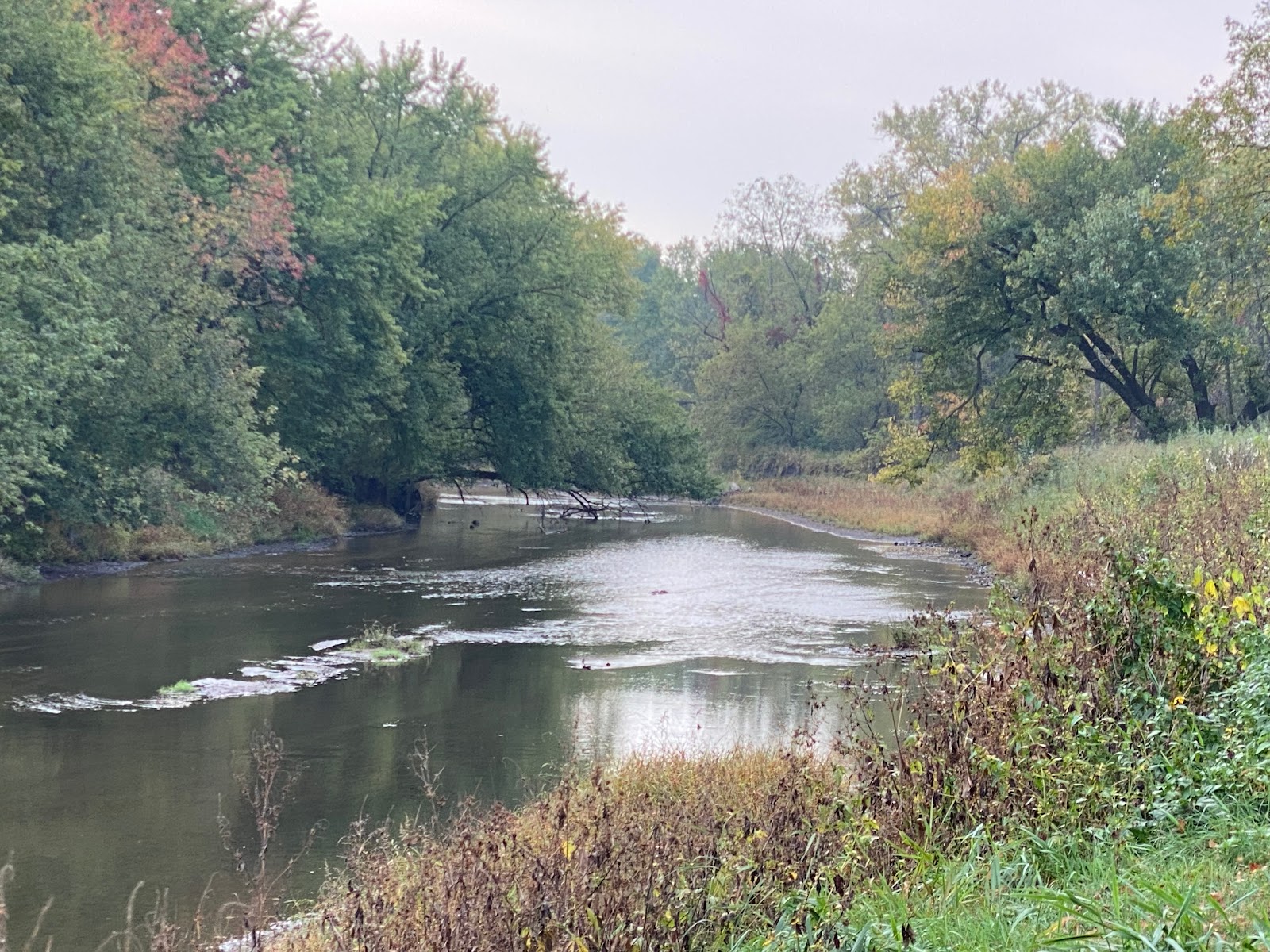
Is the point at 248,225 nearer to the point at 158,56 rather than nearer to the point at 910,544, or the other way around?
the point at 158,56

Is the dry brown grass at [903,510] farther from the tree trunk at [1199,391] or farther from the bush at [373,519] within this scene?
the bush at [373,519]

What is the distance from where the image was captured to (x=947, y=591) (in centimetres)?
2120

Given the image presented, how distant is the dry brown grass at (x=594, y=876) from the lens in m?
4.76

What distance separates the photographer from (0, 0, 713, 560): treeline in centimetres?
2000

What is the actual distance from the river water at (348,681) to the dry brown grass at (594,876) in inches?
71.7

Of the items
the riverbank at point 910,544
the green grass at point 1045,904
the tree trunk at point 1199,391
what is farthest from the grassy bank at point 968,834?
the tree trunk at point 1199,391

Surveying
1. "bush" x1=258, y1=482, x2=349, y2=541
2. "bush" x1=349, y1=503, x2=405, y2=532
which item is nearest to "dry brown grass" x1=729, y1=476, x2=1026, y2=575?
"bush" x1=349, y1=503, x2=405, y2=532

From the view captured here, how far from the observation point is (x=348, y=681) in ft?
45.5

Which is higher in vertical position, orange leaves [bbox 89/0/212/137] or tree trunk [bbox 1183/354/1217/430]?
orange leaves [bbox 89/0/212/137]

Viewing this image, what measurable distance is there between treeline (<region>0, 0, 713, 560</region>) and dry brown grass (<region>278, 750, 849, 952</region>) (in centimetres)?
1345

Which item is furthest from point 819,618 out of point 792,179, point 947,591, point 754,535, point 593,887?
point 792,179

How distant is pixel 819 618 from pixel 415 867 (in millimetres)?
12405

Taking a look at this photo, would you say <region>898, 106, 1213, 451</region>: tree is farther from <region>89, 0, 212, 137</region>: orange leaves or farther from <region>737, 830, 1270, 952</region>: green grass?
<region>737, 830, 1270, 952</region>: green grass

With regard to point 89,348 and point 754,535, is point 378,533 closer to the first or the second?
point 754,535
